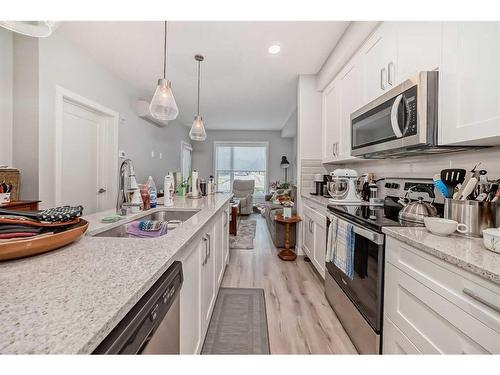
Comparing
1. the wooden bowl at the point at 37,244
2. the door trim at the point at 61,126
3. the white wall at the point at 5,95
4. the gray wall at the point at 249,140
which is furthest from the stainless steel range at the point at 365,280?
the gray wall at the point at 249,140

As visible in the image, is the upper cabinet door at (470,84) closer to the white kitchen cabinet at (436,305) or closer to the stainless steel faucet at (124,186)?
the white kitchen cabinet at (436,305)

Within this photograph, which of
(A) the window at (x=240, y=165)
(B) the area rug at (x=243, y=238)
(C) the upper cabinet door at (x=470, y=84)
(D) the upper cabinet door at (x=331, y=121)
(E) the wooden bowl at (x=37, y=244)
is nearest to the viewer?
(E) the wooden bowl at (x=37, y=244)

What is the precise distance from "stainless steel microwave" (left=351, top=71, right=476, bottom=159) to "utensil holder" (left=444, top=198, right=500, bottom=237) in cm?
40

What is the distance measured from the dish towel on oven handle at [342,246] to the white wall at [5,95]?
119 inches

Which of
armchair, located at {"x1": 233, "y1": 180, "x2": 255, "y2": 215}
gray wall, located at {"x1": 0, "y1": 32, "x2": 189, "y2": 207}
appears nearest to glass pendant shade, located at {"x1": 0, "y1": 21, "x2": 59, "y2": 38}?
gray wall, located at {"x1": 0, "y1": 32, "x2": 189, "y2": 207}

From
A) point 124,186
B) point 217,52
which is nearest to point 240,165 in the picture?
point 217,52

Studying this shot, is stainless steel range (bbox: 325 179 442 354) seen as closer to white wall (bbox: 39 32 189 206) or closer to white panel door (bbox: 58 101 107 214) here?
white wall (bbox: 39 32 189 206)

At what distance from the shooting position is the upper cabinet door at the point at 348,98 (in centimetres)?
229

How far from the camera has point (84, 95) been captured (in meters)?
2.85

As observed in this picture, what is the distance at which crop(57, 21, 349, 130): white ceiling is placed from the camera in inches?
91.9

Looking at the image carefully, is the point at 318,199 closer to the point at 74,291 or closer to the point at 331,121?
the point at 331,121

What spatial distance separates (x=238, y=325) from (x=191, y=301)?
81 cm

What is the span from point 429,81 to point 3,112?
3.39 metres
